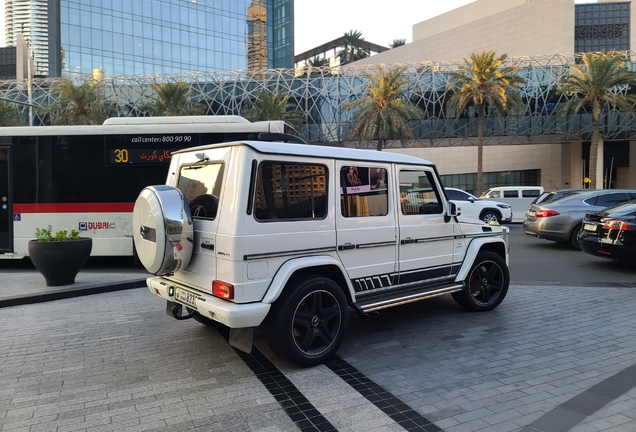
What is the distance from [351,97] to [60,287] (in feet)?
121

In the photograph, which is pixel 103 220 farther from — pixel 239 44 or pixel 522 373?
pixel 239 44

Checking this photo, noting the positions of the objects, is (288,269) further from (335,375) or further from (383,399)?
(383,399)

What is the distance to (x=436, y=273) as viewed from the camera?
18.9 ft

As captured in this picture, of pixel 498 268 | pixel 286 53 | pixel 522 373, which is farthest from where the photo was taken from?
pixel 286 53

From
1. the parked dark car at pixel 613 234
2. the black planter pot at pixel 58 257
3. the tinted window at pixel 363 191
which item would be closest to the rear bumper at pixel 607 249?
the parked dark car at pixel 613 234

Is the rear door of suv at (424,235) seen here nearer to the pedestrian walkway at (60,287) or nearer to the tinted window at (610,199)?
the pedestrian walkway at (60,287)

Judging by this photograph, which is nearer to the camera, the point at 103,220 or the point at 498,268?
the point at 498,268

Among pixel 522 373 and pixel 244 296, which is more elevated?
pixel 244 296

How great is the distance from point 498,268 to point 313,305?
3.25 metres

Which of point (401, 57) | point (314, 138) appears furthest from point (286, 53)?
point (314, 138)

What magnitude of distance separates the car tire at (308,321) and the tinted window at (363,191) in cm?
86

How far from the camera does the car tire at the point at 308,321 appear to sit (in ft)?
14.0

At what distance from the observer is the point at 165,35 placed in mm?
65688

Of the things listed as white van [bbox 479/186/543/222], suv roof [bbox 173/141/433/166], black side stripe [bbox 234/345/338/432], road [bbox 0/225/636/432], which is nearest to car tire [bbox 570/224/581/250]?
road [bbox 0/225/636/432]
